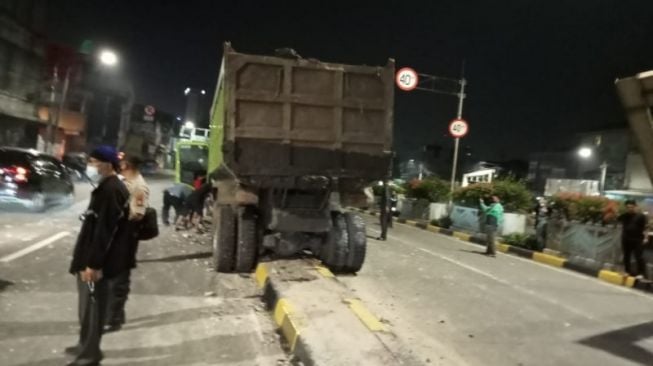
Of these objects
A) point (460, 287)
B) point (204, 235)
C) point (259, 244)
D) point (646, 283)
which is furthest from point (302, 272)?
point (646, 283)

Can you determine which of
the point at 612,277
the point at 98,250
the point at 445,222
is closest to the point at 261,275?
the point at 98,250

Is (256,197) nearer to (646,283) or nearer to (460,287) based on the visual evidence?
(460,287)

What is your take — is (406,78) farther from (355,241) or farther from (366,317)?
(366,317)

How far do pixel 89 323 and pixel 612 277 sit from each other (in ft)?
37.8

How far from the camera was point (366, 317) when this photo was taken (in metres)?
6.45

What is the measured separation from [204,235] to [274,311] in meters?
7.79

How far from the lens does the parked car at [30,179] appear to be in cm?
1405

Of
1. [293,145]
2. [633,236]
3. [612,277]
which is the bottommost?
[612,277]

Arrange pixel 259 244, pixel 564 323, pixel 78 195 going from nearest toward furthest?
pixel 564 323 < pixel 259 244 < pixel 78 195

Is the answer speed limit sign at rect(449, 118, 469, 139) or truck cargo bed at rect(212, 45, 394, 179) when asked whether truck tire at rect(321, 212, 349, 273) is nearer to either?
truck cargo bed at rect(212, 45, 394, 179)

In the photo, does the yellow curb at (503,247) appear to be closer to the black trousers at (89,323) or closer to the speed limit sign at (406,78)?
the speed limit sign at (406,78)

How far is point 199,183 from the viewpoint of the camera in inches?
613

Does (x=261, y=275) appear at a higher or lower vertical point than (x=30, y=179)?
lower

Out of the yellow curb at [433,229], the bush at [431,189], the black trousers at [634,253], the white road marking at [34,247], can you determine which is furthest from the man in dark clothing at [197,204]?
the bush at [431,189]
